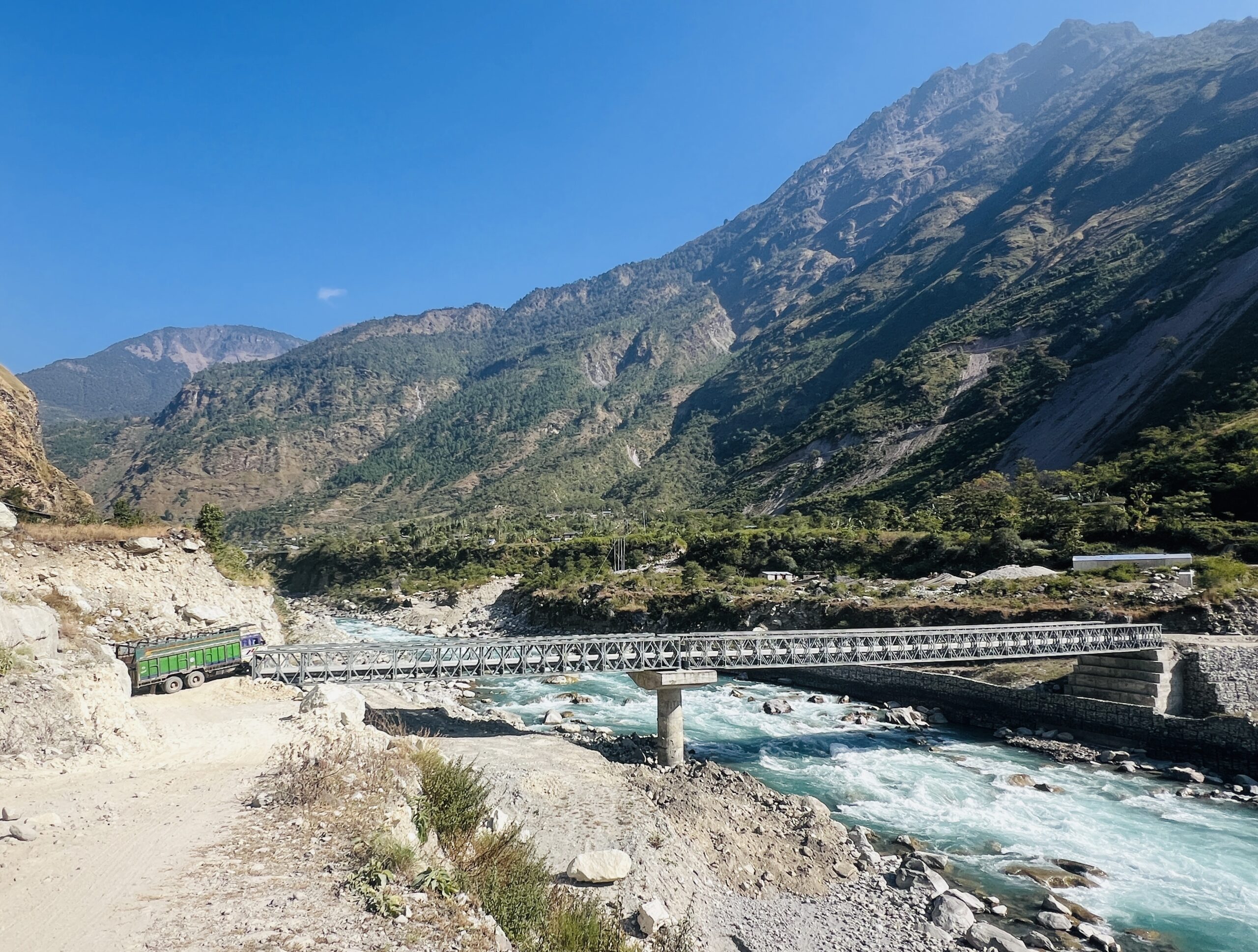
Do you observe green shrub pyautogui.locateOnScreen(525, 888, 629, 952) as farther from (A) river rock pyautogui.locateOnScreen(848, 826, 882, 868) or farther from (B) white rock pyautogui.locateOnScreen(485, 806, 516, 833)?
(A) river rock pyautogui.locateOnScreen(848, 826, 882, 868)

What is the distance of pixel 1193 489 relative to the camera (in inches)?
1987

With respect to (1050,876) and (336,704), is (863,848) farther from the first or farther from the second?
(336,704)

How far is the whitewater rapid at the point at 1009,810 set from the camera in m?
14.4

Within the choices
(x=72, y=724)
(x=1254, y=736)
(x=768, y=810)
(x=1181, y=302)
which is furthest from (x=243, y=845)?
(x=1181, y=302)

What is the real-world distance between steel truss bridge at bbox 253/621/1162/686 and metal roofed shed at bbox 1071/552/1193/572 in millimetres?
12770

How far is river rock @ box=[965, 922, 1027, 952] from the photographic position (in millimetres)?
12055

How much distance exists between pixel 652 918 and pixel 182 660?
18.0 metres

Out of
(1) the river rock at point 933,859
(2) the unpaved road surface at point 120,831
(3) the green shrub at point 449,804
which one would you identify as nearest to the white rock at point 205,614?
(2) the unpaved road surface at point 120,831

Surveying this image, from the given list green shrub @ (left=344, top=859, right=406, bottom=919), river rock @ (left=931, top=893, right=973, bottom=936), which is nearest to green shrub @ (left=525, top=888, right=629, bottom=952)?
green shrub @ (left=344, top=859, right=406, bottom=919)

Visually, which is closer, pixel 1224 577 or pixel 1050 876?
pixel 1050 876

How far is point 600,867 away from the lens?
12570 millimetres

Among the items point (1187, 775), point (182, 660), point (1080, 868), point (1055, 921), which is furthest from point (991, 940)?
point (182, 660)

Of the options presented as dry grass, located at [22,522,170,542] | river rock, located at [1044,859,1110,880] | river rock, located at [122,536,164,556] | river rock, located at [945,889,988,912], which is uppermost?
dry grass, located at [22,522,170,542]

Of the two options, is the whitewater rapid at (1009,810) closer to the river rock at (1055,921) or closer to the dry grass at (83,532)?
the river rock at (1055,921)
